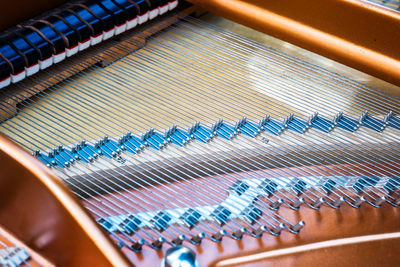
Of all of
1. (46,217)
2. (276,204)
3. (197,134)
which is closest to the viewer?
(46,217)

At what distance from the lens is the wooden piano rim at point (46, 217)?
1.61 m

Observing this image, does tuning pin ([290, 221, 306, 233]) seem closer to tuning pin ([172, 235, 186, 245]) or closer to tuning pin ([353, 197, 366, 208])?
tuning pin ([353, 197, 366, 208])

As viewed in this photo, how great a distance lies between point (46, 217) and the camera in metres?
1.81

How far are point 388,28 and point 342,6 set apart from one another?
9.8 inches

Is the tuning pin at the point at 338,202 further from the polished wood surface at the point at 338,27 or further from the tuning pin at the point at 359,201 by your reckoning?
the polished wood surface at the point at 338,27

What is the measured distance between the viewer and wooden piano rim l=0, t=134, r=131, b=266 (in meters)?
1.61

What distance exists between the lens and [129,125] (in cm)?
258

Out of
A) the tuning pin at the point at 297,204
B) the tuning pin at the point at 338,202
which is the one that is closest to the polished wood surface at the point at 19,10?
the tuning pin at the point at 297,204

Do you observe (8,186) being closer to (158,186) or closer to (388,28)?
(158,186)

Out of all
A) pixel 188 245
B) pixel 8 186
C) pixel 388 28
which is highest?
pixel 388 28

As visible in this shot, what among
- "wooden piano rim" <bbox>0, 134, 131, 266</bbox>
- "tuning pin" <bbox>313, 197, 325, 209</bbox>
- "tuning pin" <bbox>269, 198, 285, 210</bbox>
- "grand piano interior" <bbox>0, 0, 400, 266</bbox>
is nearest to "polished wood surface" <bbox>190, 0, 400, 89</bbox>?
"grand piano interior" <bbox>0, 0, 400, 266</bbox>

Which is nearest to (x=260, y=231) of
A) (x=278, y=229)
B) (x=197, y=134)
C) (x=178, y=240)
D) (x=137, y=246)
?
(x=278, y=229)

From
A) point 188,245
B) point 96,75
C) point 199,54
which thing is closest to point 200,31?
point 199,54

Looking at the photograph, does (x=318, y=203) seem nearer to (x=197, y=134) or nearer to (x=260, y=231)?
(x=260, y=231)
